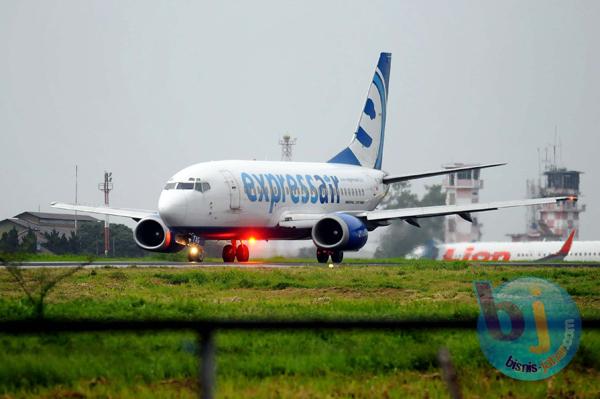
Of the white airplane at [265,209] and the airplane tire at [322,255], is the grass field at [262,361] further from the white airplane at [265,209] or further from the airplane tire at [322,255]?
the airplane tire at [322,255]

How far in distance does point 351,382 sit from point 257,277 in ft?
62.8

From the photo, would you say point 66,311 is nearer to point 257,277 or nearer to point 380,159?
point 257,277

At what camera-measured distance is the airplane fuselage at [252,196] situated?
4178 centimetres

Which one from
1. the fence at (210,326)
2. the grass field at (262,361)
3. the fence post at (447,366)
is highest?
the fence at (210,326)

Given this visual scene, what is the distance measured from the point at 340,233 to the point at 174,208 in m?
6.57

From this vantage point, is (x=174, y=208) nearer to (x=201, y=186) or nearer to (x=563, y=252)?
(x=201, y=186)

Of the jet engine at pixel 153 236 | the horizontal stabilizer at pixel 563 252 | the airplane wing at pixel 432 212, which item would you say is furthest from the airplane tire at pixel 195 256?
the horizontal stabilizer at pixel 563 252

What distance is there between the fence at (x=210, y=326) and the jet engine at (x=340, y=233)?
3569 cm

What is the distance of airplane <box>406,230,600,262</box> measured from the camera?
80.1m

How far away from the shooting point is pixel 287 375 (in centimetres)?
1159

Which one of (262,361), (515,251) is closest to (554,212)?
(515,251)

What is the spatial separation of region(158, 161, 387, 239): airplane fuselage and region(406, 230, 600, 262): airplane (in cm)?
2854

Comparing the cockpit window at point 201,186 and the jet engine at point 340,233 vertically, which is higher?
the cockpit window at point 201,186

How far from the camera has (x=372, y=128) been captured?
55438 mm
